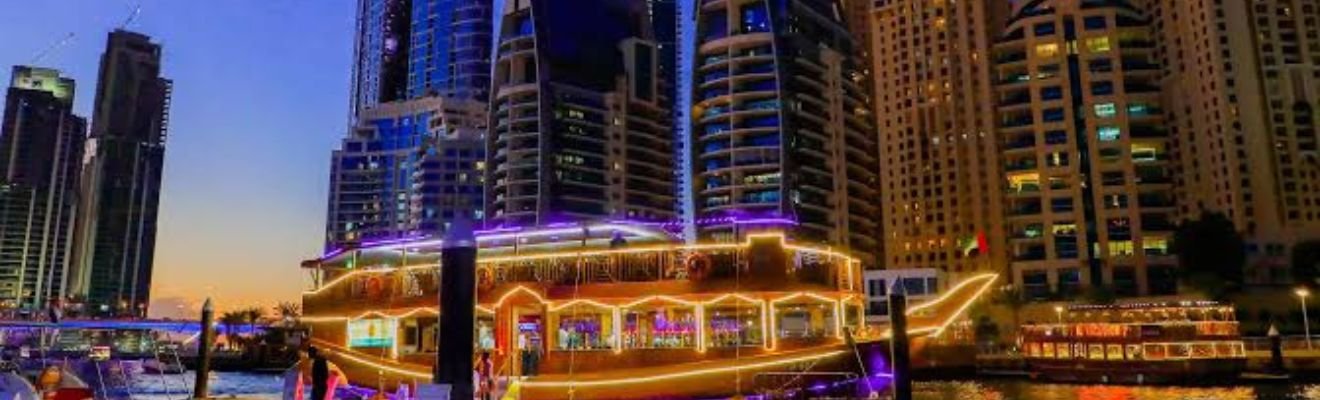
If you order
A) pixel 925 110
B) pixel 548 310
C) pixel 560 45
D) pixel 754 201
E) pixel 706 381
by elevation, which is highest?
pixel 560 45

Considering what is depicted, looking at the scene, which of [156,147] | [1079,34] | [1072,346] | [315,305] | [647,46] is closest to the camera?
[315,305]

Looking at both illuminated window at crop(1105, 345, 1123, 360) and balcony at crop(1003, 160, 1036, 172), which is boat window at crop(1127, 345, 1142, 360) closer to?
illuminated window at crop(1105, 345, 1123, 360)

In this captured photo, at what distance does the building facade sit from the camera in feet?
460


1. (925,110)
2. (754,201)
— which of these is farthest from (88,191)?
(925,110)

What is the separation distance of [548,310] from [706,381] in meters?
4.87

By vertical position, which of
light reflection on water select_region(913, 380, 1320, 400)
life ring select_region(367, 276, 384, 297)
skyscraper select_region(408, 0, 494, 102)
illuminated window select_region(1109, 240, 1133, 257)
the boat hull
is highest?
skyscraper select_region(408, 0, 494, 102)

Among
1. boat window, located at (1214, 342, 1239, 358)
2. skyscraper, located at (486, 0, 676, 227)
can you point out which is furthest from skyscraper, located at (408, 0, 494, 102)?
boat window, located at (1214, 342, 1239, 358)

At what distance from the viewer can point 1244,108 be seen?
91625 mm

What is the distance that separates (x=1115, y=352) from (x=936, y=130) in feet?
231

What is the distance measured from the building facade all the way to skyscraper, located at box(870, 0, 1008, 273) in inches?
2317

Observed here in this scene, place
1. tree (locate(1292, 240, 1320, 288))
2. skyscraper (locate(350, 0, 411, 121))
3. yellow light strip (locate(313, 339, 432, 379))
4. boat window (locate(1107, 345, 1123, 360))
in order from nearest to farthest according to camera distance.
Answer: yellow light strip (locate(313, 339, 432, 379))
boat window (locate(1107, 345, 1123, 360))
tree (locate(1292, 240, 1320, 288))
skyscraper (locate(350, 0, 411, 121))

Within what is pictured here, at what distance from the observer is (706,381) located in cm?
2319

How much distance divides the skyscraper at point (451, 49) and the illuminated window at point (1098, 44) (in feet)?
327

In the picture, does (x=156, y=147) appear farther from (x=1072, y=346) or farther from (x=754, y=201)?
(x=1072, y=346)
